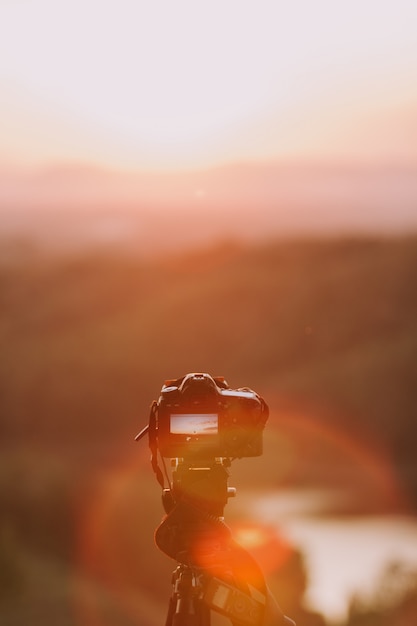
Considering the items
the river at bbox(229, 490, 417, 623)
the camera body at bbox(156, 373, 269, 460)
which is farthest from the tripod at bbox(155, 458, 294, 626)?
the river at bbox(229, 490, 417, 623)

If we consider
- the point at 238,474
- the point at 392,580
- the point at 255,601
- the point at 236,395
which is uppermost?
the point at 236,395

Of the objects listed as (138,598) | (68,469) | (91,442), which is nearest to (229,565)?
(138,598)

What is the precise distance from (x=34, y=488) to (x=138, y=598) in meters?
6.09

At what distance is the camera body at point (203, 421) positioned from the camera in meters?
5.10

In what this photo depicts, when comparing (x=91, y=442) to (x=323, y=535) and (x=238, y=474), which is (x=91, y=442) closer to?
(x=238, y=474)

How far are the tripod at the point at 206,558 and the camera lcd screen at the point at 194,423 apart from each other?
159 millimetres

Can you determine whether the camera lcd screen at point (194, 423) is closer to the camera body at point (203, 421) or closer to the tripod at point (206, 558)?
the camera body at point (203, 421)

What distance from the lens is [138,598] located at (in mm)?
14984

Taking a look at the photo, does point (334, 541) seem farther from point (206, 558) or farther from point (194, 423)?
point (194, 423)

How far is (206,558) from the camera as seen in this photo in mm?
5109

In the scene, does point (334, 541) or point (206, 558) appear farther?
point (334, 541)

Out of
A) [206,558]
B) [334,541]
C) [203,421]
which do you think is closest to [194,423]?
[203,421]

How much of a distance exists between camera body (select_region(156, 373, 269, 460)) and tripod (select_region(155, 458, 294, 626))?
0.37 ft

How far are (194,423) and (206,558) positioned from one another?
0.53 m
